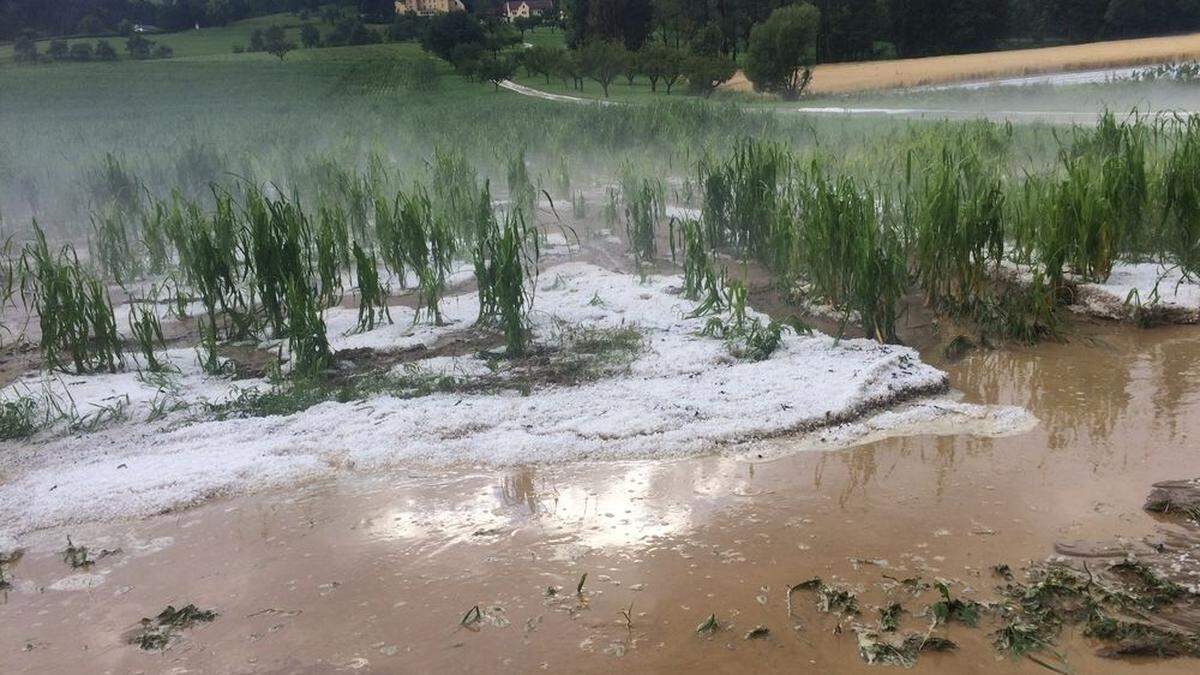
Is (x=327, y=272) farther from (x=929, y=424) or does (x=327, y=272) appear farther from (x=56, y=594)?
(x=929, y=424)

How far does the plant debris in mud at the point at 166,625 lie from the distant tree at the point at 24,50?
26.4m

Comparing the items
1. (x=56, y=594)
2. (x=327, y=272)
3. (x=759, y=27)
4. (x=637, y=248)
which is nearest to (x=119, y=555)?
(x=56, y=594)

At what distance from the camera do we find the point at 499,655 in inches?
93.8

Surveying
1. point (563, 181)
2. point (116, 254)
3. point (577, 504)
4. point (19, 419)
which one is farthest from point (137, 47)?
point (577, 504)

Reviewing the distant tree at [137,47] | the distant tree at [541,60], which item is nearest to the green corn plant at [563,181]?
the distant tree at [541,60]

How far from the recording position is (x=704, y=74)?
26938 mm

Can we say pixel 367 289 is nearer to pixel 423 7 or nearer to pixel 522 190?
pixel 522 190

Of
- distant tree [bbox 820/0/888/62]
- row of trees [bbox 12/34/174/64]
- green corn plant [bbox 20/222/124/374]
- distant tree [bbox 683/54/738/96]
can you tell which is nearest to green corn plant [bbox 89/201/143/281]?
green corn plant [bbox 20/222/124/374]

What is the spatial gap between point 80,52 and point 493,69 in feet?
35.5

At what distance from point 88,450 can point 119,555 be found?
1009 mm

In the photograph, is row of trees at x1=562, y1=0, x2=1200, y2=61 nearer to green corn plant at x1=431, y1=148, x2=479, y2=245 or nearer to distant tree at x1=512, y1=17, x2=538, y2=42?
distant tree at x1=512, y1=17, x2=538, y2=42

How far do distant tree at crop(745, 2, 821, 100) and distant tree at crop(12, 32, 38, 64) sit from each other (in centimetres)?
1831

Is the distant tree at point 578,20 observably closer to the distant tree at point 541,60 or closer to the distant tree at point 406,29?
the distant tree at point 406,29

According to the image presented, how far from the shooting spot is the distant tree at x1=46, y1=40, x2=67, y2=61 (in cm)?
2541
